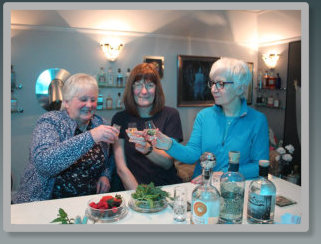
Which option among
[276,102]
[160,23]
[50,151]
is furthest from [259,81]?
[50,151]

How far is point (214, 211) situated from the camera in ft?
2.90

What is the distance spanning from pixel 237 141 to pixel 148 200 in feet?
2.21

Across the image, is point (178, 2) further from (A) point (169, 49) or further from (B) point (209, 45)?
(B) point (209, 45)

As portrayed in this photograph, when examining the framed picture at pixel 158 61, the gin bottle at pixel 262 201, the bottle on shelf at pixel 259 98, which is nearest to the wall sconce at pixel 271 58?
the bottle on shelf at pixel 259 98

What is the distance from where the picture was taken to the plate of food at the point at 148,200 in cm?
107

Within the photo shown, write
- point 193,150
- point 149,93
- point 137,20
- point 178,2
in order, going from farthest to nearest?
point 137,20
point 149,93
point 193,150
point 178,2

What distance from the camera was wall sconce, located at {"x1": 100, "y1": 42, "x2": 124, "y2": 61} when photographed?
12.9 feet

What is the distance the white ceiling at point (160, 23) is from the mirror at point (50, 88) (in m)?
0.70

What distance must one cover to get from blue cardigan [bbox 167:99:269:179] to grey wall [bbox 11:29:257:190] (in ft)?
7.58

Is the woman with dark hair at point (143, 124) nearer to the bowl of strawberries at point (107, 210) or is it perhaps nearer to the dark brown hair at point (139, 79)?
the dark brown hair at point (139, 79)

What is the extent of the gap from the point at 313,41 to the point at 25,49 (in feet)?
12.2

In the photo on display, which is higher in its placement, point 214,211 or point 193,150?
point 193,150

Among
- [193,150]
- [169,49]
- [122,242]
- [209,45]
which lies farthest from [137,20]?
[122,242]

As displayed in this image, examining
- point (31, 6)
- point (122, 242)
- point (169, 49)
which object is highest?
point (169, 49)
